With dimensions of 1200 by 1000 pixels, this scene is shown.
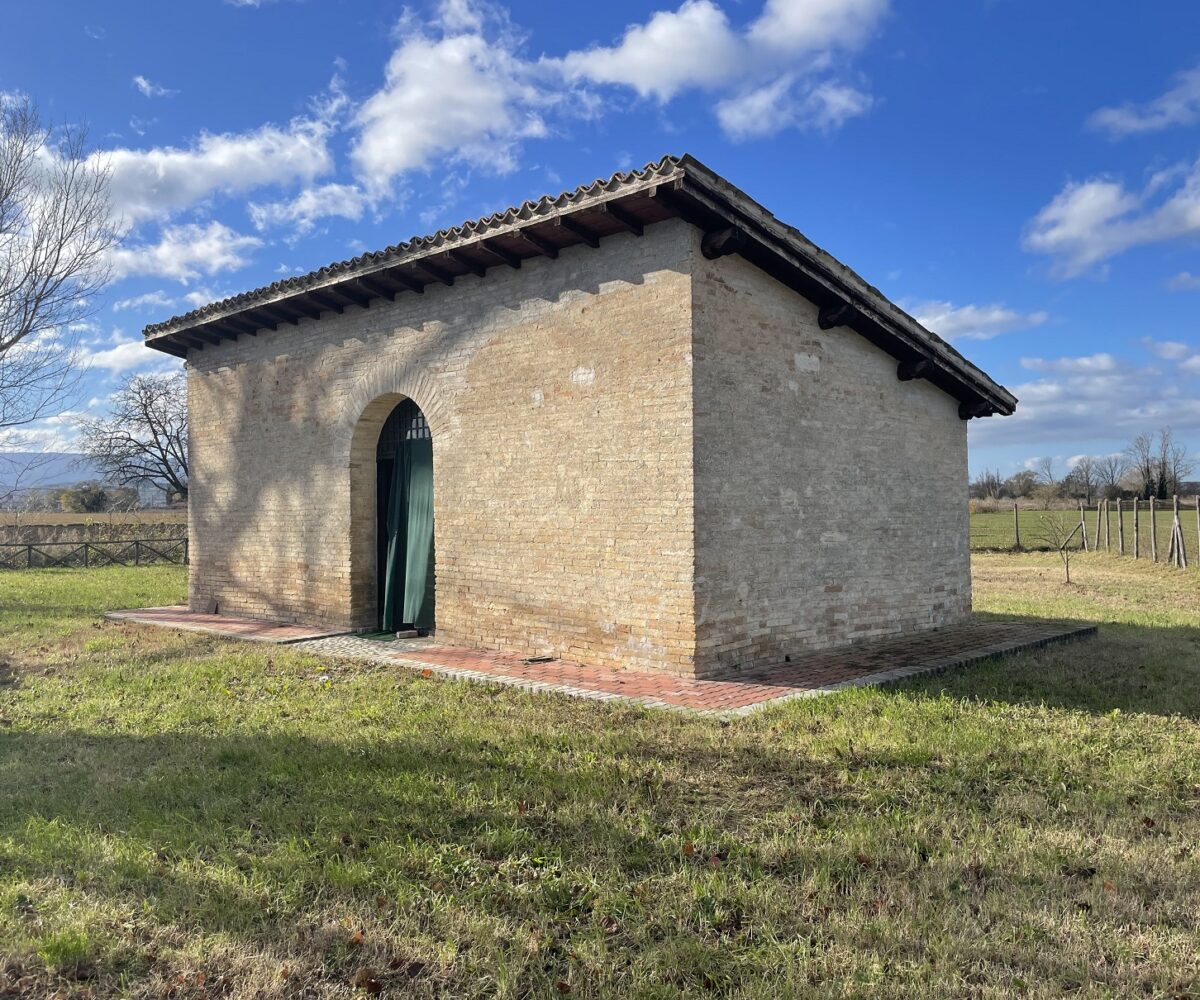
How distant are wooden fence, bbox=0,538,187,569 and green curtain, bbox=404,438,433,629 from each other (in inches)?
744

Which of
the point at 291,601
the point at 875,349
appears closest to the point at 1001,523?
the point at 875,349

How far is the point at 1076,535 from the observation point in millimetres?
30000

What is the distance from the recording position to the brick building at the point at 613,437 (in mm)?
7449

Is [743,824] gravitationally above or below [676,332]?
below

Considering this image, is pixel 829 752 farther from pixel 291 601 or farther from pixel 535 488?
pixel 291 601

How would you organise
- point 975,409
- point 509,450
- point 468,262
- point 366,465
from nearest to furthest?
point 509,450 → point 468,262 → point 366,465 → point 975,409

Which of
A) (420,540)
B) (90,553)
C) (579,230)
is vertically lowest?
(90,553)

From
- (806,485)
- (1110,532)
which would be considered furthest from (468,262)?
(1110,532)

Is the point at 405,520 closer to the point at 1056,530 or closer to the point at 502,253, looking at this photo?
the point at 502,253

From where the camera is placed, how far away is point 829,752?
16.7 ft

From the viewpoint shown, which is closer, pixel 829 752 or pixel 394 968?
pixel 394 968

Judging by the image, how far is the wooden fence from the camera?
24.5 m

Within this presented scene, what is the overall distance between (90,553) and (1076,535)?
A: 33884 millimetres

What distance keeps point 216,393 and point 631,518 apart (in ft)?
26.3
